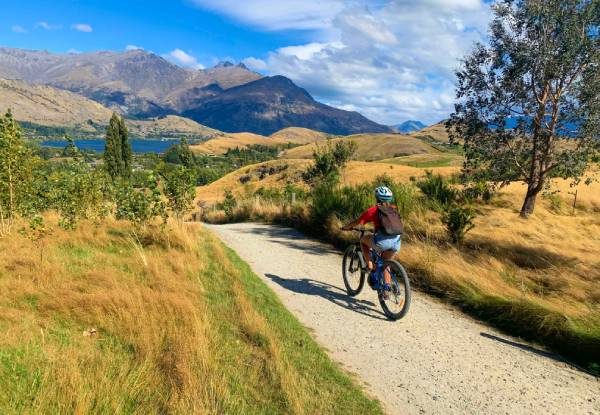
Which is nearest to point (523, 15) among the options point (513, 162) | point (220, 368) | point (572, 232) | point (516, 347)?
point (513, 162)

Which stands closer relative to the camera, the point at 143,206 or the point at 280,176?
the point at 143,206

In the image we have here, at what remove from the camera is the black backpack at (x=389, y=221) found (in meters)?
6.39

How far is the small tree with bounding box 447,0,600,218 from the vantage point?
1299 cm

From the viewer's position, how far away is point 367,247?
714 cm

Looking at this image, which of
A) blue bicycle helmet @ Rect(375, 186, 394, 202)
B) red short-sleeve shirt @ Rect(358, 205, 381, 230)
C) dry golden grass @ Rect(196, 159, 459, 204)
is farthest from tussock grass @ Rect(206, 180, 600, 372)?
dry golden grass @ Rect(196, 159, 459, 204)

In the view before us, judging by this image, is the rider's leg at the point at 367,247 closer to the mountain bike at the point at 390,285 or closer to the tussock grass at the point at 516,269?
the mountain bike at the point at 390,285

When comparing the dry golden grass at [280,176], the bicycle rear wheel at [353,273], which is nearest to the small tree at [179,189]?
the bicycle rear wheel at [353,273]

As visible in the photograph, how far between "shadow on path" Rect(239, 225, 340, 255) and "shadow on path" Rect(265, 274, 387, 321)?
8.57 ft

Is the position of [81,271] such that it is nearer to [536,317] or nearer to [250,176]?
[536,317]

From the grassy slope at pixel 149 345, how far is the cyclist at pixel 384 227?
1975mm

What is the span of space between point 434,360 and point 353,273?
2.85m

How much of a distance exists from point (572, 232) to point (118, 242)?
14925mm

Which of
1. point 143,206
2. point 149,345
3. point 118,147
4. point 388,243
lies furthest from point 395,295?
point 118,147

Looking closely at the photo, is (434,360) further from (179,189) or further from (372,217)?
(179,189)
